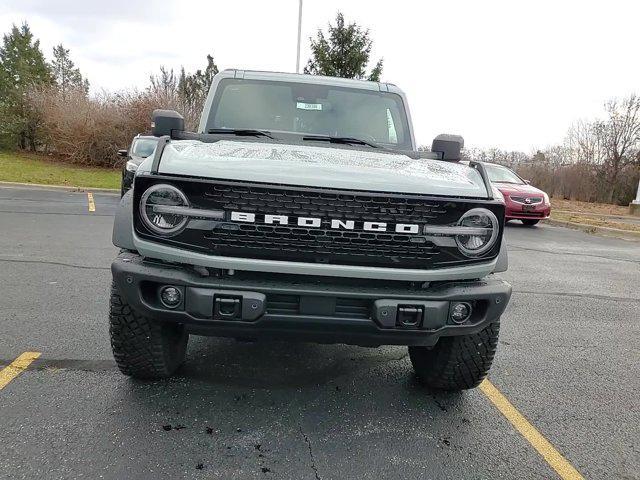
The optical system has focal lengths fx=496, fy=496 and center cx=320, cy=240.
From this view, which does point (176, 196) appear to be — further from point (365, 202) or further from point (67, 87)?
point (67, 87)

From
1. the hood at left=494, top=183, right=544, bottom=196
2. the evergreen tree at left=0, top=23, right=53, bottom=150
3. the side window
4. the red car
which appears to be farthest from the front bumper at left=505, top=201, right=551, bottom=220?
the evergreen tree at left=0, top=23, right=53, bottom=150

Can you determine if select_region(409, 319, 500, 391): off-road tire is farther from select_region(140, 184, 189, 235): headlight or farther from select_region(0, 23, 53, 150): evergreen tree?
select_region(0, 23, 53, 150): evergreen tree

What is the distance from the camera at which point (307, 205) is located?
2354 millimetres

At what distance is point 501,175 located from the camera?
14086 millimetres

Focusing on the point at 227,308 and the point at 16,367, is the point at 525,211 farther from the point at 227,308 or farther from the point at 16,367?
the point at 16,367

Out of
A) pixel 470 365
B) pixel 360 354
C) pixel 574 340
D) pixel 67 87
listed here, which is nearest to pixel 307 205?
pixel 470 365

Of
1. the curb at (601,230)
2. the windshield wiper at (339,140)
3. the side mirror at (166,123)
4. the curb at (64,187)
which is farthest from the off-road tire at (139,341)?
the curb at (64,187)

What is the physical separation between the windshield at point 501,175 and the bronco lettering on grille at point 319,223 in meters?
12.1

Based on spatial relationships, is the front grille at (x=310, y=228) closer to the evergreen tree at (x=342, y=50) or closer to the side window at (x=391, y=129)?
the side window at (x=391, y=129)

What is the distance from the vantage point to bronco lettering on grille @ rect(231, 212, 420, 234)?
2328mm

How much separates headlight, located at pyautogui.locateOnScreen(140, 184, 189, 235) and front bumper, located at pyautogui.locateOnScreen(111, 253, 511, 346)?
181 millimetres

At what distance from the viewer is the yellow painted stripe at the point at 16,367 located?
2.99 meters

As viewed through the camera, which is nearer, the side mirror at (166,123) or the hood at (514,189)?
the side mirror at (166,123)

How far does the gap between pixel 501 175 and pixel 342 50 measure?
6.26 meters
